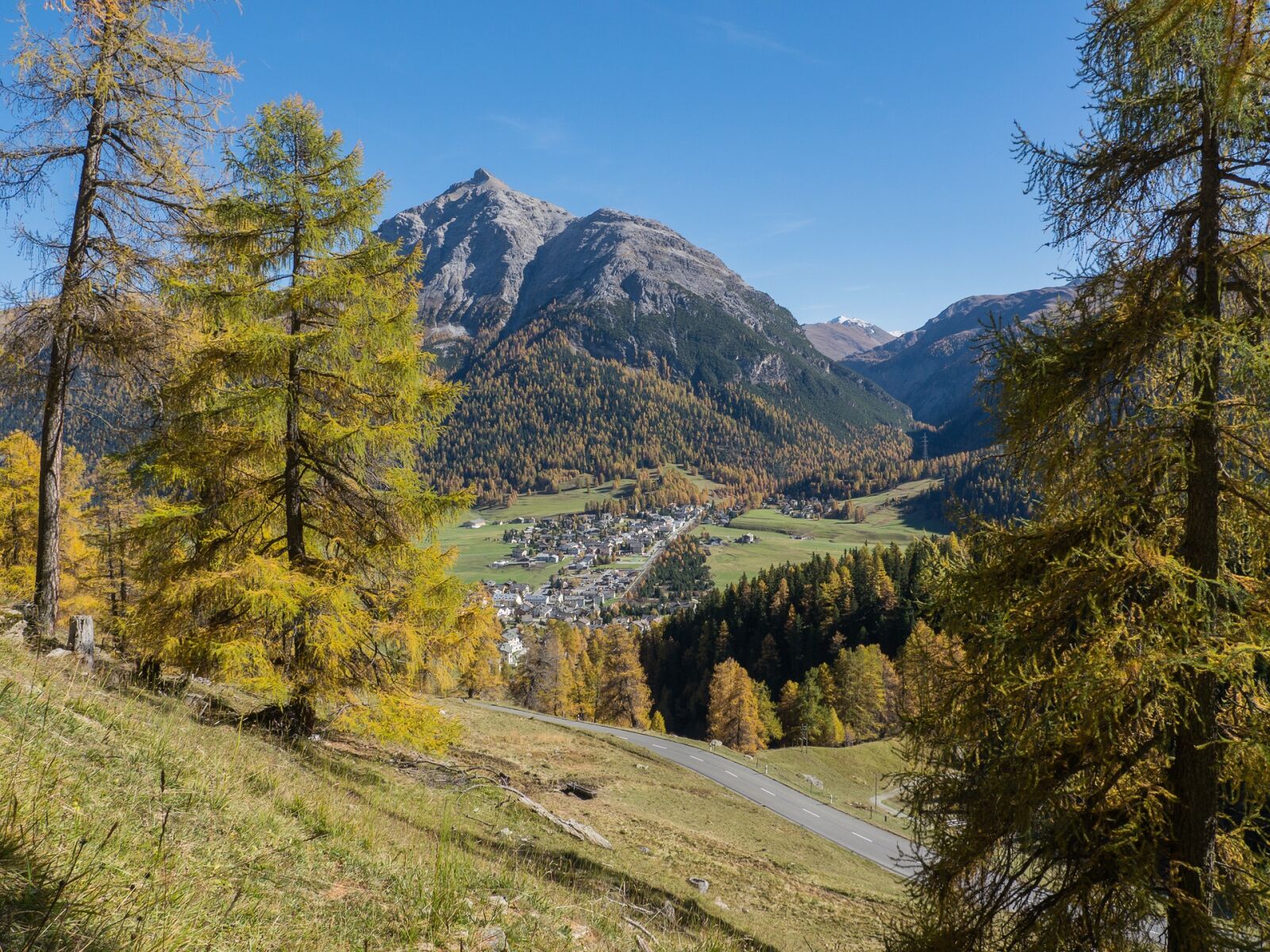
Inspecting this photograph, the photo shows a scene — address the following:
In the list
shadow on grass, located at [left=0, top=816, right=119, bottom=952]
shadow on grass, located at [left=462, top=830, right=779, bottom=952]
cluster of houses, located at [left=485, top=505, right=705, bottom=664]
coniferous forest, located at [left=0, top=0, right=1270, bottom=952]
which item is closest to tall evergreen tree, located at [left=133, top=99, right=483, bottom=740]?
coniferous forest, located at [left=0, top=0, right=1270, bottom=952]

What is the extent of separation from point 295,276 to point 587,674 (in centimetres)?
6885

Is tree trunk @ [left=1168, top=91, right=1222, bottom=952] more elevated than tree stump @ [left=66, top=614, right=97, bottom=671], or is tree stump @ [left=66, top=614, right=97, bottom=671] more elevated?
tree trunk @ [left=1168, top=91, right=1222, bottom=952]

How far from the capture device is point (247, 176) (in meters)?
11.3

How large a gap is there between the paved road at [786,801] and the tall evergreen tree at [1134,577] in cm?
2357

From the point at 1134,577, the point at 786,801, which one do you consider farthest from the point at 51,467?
the point at 786,801

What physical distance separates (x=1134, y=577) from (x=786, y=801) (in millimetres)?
31434

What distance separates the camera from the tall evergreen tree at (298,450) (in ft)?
34.6

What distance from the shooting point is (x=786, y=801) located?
32344mm

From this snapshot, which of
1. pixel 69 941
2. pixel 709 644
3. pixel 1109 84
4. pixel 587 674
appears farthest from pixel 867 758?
pixel 69 941

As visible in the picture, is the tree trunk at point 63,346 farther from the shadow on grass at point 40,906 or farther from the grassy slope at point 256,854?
the shadow on grass at point 40,906

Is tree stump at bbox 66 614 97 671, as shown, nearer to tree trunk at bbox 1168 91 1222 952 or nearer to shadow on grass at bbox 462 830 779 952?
shadow on grass at bbox 462 830 779 952

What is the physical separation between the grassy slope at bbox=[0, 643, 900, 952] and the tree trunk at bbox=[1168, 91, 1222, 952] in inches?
165

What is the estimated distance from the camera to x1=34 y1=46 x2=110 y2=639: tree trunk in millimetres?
10711

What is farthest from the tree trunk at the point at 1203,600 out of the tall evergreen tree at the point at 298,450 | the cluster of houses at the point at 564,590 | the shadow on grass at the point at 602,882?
the cluster of houses at the point at 564,590
